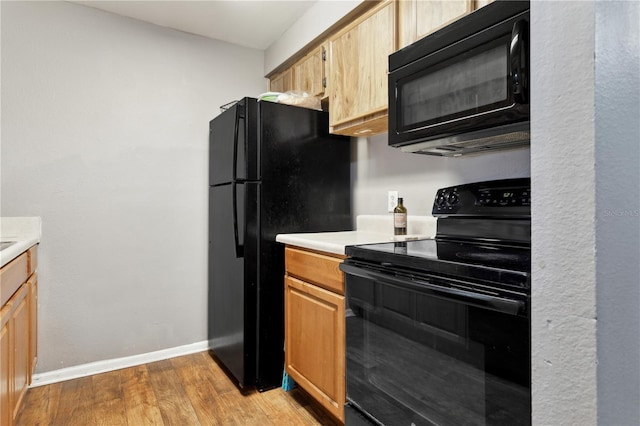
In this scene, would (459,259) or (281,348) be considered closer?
(459,259)

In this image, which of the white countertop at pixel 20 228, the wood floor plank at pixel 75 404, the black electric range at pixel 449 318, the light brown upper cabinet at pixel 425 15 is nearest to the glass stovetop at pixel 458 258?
the black electric range at pixel 449 318

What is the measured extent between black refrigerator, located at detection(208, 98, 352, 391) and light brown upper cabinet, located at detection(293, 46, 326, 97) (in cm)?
25

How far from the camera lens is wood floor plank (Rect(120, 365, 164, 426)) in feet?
6.04

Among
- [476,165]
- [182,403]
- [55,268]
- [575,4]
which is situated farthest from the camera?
[55,268]

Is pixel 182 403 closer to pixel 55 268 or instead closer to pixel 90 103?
pixel 55 268

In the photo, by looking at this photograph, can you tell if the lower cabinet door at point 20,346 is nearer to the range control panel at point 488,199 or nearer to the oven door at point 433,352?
the oven door at point 433,352

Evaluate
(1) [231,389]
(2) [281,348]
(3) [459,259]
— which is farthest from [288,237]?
(3) [459,259]

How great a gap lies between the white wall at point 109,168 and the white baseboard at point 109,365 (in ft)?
0.14

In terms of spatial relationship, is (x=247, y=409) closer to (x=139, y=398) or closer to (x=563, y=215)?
(x=139, y=398)

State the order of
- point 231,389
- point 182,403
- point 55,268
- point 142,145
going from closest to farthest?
point 182,403 < point 231,389 < point 55,268 < point 142,145

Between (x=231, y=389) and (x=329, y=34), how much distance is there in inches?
88.5

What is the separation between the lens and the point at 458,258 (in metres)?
1.10

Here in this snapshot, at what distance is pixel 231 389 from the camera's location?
213 cm


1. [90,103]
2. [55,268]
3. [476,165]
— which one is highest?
[90,103]
